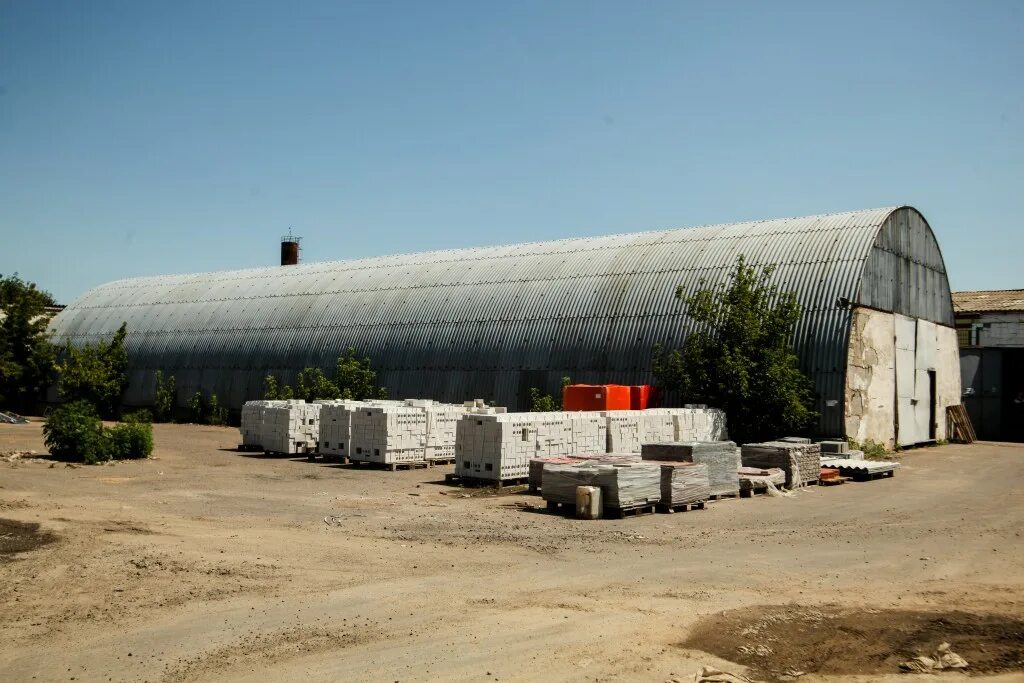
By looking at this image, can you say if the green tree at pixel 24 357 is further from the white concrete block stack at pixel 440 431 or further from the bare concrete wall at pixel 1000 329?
the bare concrete wall at pixel 1000 329

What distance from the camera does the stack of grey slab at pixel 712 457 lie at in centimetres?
1977

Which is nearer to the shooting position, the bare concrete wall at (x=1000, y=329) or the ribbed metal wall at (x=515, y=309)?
the ribbed metal wall at (x=515, y=309)

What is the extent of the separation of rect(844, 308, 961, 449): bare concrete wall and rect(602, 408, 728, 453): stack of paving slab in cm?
467

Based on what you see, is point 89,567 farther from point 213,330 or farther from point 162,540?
point 213,330

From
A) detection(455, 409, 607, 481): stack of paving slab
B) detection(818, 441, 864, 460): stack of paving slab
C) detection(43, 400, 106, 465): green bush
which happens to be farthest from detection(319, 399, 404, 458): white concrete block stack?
detection(818, 441, 864, 460): stack of paving slab

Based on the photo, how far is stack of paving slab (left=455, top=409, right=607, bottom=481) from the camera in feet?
72.2

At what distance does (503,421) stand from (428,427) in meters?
5.47

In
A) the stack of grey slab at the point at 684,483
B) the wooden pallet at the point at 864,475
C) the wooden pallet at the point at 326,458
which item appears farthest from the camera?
the wooden pallet at the point at 326,458

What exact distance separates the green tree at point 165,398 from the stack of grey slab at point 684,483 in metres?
36.7

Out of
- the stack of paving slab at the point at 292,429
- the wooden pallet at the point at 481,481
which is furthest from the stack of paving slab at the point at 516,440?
the stack of paving slab at the point at 292,429

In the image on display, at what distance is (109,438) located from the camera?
26.8 meters

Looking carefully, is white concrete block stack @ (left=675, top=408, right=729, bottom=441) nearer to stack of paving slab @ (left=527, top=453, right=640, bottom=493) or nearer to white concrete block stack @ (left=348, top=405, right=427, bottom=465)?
stack of paving slab @ (left=527, top=453, right=640, bottom=493)

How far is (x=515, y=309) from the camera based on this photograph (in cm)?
3822

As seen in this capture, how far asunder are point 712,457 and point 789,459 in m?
3.02
